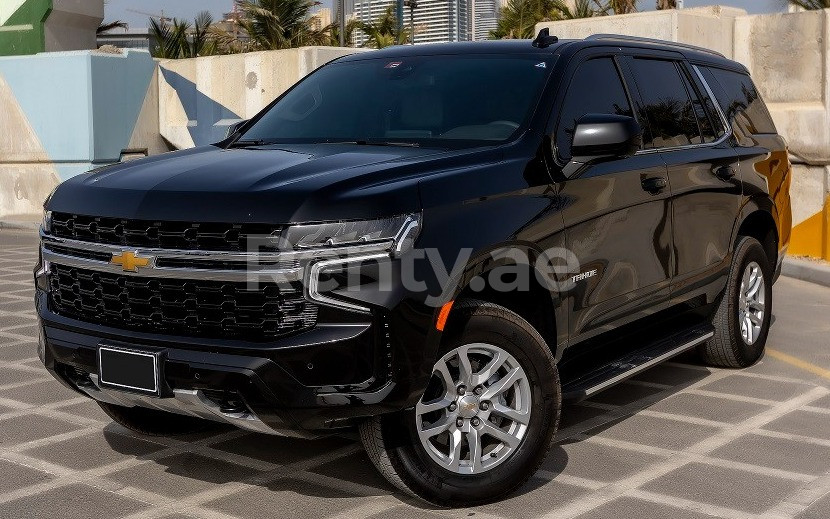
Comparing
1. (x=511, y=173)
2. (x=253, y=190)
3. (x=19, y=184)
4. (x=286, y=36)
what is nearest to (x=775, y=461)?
(x=511, y=173)

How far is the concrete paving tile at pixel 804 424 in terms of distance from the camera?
5844 mm

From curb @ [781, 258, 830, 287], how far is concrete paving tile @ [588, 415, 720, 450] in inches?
232

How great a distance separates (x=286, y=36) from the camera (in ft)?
171

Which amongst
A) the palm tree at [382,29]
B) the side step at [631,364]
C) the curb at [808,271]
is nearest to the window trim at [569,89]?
the side step at [631,364]

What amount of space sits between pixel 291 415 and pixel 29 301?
20.9 feet

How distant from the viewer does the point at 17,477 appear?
16.7 feet

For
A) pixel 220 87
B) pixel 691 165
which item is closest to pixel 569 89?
pixel 691 165

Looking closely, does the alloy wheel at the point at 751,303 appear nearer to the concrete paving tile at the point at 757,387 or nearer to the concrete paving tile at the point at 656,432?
the concrete paving tile at the point at 757,387

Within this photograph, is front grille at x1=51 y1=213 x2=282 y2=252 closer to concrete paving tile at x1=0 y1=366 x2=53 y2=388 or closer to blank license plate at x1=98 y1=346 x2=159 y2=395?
blank license plate at x1=98 y1=346 x2=159 y2=395

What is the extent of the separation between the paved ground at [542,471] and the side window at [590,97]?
57.3 inches

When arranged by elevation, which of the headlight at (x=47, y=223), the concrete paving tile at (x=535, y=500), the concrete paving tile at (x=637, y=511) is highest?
the headlight at (x=47, y=223)

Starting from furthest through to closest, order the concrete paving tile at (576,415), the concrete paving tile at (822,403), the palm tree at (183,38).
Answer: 1. the palm tree at (183,38)
2. the concrete paving tile at (822,403)
3. the concrete paving tile at (576,415)

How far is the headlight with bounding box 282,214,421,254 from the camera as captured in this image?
166 inches

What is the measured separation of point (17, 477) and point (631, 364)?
2.81 metres
